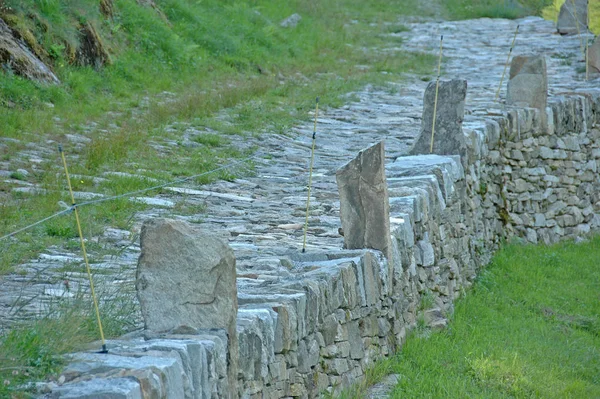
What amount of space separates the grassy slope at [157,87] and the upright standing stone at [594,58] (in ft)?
10.7

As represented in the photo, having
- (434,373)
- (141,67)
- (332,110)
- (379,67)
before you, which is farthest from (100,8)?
(434,373)

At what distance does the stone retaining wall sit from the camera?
17.4 ft

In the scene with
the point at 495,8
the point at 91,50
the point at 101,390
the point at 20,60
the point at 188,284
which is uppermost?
the point at 495,8

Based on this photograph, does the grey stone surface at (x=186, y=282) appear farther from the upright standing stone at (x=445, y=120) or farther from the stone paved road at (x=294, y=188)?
the upright standing stone at (x=445, y=120)

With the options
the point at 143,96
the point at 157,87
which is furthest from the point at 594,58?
the point at 143,96

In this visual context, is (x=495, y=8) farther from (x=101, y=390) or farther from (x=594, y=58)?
(x=101, y=390)

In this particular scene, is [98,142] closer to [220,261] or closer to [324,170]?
[324,170]

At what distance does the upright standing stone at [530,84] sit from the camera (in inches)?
631

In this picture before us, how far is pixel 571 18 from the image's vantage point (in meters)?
24.0

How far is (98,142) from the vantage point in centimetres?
1145

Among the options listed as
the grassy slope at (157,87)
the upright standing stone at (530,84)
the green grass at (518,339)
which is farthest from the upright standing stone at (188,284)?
the upright standing stone at (530,84)

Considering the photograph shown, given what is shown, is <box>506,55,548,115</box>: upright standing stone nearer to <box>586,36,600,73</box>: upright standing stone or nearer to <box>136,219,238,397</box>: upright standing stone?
<box>586,36,600,73</box>: upright standing stone

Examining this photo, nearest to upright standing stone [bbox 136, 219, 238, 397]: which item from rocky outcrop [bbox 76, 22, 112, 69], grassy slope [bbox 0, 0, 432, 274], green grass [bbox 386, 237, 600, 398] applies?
grassy slope [bbox 0, 0, 432, 274]

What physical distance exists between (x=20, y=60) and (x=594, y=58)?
10.9m
